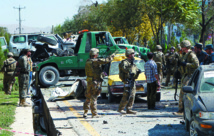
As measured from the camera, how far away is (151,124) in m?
9.15

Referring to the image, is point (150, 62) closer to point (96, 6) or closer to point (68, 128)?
point (68, 128)

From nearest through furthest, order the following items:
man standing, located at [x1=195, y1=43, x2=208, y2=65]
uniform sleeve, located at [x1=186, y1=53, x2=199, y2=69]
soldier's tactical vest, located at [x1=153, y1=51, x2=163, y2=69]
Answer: uniform sleeve, located at [x1=186, y1=53, x2=199, y2=69]
man standing, located at [x1=195, y1=43, x2=208, y2=65]
soldier's tactical vest, located at [x1=153, y1=51, x2=163, y2=69]

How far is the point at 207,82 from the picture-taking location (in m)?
7.45

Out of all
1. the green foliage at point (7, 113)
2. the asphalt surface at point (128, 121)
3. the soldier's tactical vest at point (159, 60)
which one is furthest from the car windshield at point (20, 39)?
the asphalt surface at point (128, 121)

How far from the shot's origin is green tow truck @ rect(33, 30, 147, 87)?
1878 cm

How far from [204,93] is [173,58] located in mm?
11763

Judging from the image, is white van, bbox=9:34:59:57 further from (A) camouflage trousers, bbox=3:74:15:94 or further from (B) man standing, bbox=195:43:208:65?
(B) man standing, bbox=195:43:208:65

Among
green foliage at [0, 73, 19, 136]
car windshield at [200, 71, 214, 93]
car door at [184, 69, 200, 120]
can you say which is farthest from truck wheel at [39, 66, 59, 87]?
car windshield at [200, 71, 214, 93]

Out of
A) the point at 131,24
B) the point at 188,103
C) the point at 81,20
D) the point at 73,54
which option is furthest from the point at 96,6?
the point at 188,103

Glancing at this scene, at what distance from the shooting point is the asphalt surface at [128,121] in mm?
8329

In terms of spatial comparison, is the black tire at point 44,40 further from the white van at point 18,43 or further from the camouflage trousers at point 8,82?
the white van at point 18,43

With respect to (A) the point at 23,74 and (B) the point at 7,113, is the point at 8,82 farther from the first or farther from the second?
(B) the point at 7,113

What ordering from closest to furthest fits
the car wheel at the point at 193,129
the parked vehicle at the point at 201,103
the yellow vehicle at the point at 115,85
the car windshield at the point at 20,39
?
the parked vehicle at the point at 201,103 < the car wheel at the point at 193,129 < the yellow vehicle at the point at 115,85 < the car windshield at the point at 20,39

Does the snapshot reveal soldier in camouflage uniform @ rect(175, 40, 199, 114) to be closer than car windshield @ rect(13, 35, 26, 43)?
Yes
